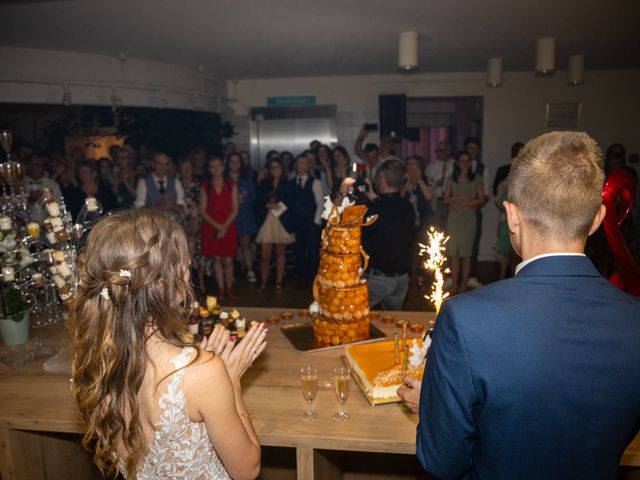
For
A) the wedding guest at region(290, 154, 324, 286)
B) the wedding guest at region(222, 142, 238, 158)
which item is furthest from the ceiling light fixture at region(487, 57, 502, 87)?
the wedding guest at region(222, 142, 238, 158)

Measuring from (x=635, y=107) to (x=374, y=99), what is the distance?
3.98 metres

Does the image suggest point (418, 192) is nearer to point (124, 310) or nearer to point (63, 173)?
point (63, 173)

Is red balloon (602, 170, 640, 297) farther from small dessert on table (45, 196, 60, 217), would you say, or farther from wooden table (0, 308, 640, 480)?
small dessert on table (45, 196, 60, 217)

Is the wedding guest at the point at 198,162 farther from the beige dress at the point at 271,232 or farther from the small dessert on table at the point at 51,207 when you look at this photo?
the small dessert on table at the point at 51,207

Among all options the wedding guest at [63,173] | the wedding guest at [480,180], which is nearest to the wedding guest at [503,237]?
the wedding guest at [480,180]

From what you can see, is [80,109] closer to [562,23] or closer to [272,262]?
[272,262]

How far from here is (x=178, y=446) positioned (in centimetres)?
131

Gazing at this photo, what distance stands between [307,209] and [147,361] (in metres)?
4.74

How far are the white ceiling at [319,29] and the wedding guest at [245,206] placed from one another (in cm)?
136

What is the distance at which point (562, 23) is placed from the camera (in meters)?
4.64

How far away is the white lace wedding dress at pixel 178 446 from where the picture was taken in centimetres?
126

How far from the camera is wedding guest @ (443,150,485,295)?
5.66m

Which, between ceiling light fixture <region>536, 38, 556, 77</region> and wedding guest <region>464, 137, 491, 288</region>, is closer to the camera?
ceiling light fixture <region>536, 38, 556, 77</region>

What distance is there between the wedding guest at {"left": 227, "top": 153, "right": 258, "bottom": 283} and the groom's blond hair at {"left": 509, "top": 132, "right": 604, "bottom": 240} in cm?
500
